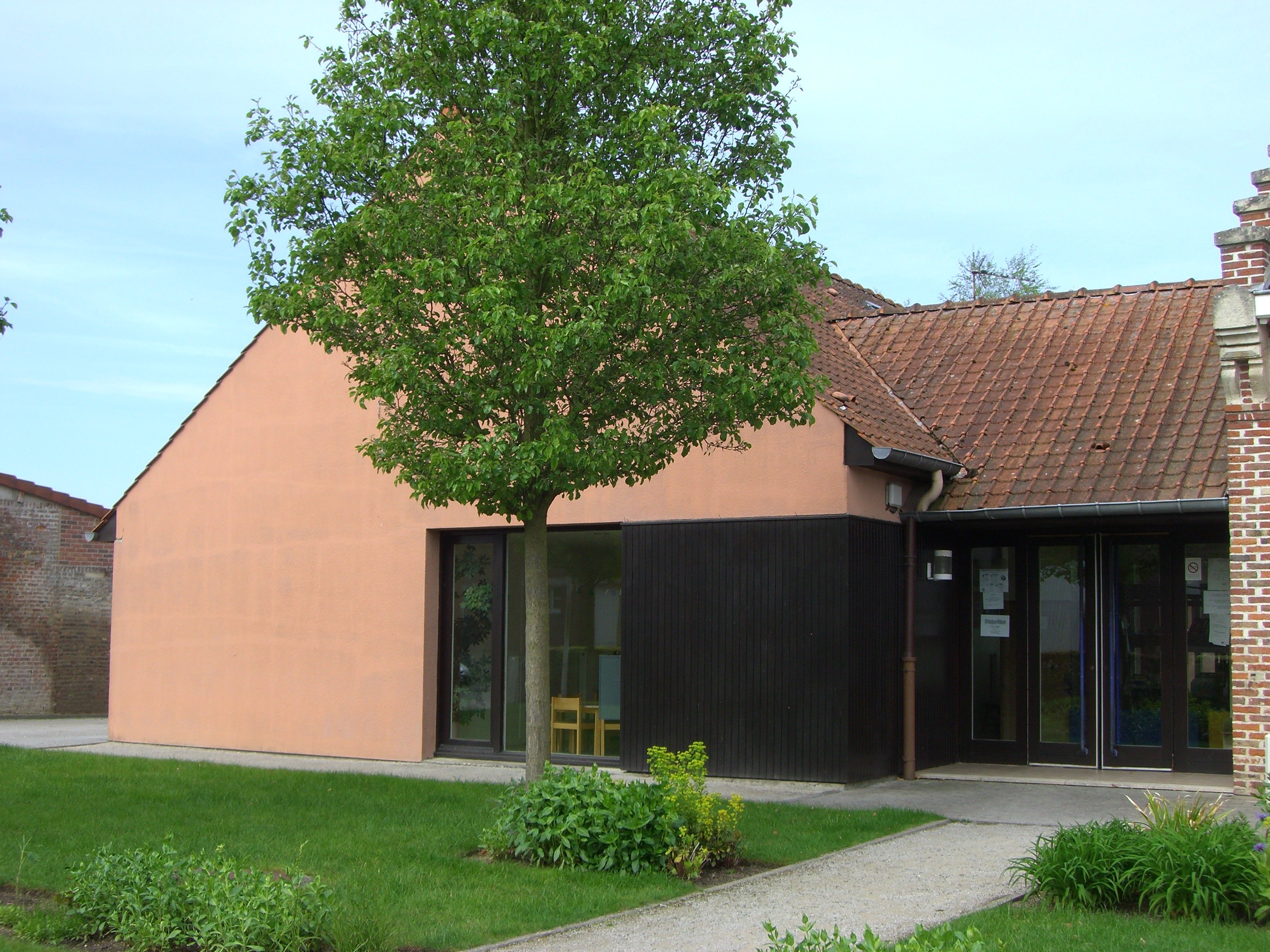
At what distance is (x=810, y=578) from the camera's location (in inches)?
480

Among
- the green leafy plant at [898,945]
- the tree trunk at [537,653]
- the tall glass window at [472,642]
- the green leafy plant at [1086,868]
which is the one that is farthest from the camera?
the tall glass window at [472,642]

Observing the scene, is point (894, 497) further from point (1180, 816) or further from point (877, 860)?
point (1180, 816)

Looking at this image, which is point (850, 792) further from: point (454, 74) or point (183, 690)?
point (183, 690)

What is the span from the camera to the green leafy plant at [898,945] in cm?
468

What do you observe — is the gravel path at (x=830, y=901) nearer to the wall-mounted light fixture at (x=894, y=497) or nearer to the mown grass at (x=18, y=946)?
the mown grass at (x=18, y=946)

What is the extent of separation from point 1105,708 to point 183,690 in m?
11.0

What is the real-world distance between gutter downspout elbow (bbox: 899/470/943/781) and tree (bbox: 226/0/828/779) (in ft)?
12.6

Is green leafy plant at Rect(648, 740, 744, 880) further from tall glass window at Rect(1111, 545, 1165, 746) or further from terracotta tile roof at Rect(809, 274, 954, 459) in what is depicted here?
tall glass window at Rect(1111, 545, 1165, 746)

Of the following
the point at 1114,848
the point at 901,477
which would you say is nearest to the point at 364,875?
the point at 1114,848

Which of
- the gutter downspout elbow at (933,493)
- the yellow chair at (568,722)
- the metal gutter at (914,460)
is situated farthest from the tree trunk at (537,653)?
the gutter downspout elbow at (933,493)

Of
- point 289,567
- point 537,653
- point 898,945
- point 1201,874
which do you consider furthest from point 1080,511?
point 289,567

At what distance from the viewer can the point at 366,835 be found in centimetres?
911

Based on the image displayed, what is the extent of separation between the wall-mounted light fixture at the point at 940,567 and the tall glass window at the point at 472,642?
4.73m

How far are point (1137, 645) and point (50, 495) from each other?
1920 centimetres
